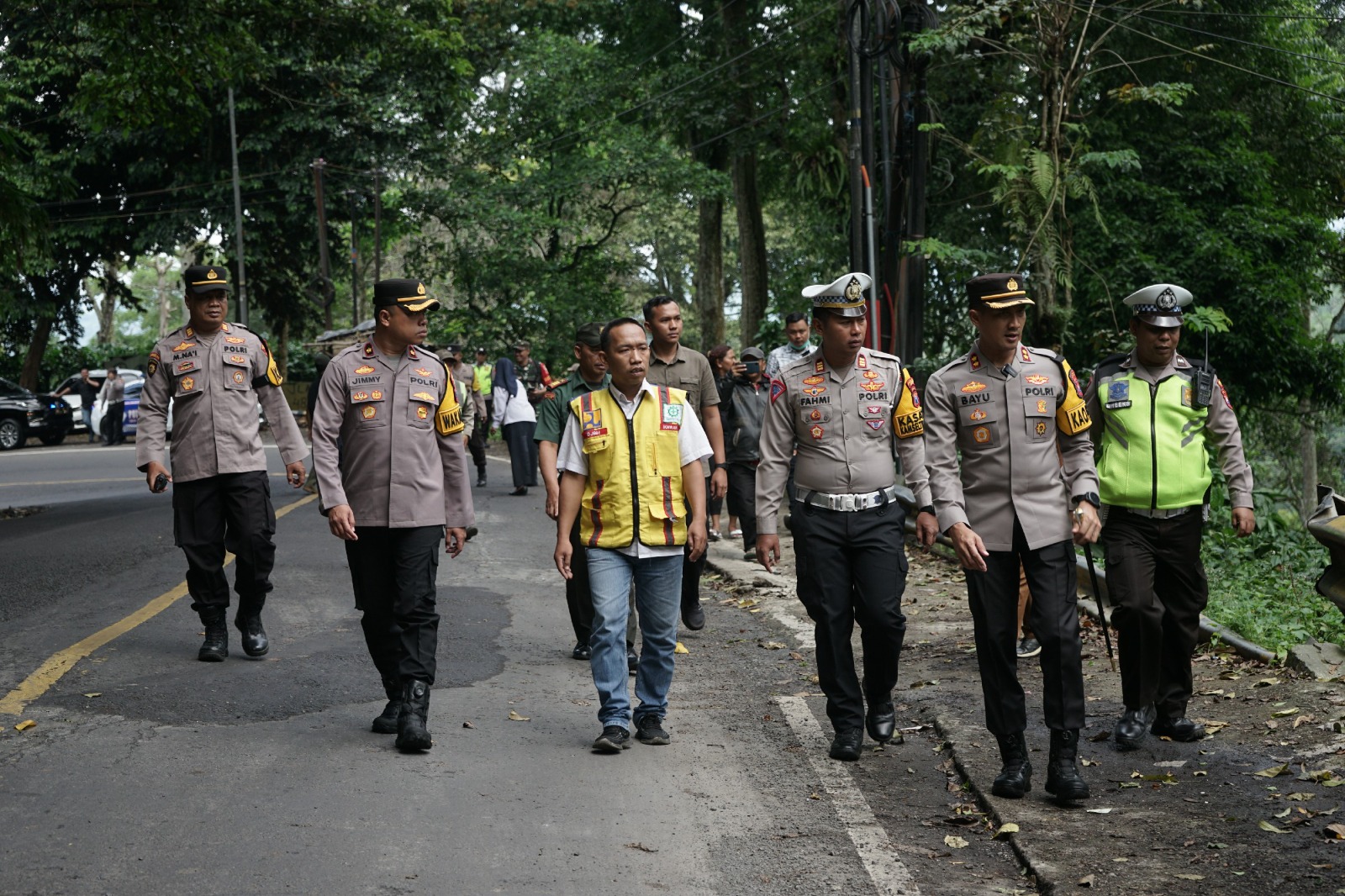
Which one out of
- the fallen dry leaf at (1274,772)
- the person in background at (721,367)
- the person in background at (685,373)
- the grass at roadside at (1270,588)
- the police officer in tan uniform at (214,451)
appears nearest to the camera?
the fallen dry leaf at (1274,772)

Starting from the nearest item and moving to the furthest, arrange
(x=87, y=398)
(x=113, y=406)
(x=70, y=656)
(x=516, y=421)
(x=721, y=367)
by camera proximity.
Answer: (x=70, y=656)
(x=721, y=367)
(x=516, y=421)
(x=113, y=406)
(x=87, y=398)

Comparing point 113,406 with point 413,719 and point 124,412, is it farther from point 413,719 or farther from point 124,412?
point 413,719

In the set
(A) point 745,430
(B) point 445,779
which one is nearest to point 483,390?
(A) point 745,430

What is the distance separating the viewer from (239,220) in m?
37.6

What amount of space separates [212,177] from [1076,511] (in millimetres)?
36849

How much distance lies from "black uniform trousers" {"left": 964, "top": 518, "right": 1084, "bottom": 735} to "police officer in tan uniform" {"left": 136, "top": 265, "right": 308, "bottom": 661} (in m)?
3.85

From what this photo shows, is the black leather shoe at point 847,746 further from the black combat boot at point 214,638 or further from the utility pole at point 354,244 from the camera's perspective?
the utility pole at point 354,244

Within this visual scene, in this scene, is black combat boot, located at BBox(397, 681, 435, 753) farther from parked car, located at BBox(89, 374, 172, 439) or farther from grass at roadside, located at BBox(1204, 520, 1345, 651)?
parked car, located at BBox(89, 374, 172, 439)

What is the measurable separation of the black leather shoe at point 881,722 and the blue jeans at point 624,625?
36.7 inches

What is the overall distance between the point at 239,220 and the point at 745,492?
28.4 m

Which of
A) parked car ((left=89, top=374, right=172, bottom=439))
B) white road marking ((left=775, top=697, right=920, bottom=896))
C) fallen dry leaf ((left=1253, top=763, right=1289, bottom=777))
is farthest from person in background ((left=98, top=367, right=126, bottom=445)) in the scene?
fallen dry leaf ((left=1253, top=763, right=1289, bottom=777))

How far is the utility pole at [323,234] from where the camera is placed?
37.3 m

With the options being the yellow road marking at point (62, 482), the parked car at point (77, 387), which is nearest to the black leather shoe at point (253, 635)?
the yellow road marking at point (62, 482)

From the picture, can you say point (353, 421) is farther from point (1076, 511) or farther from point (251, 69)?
point (251, 69)
